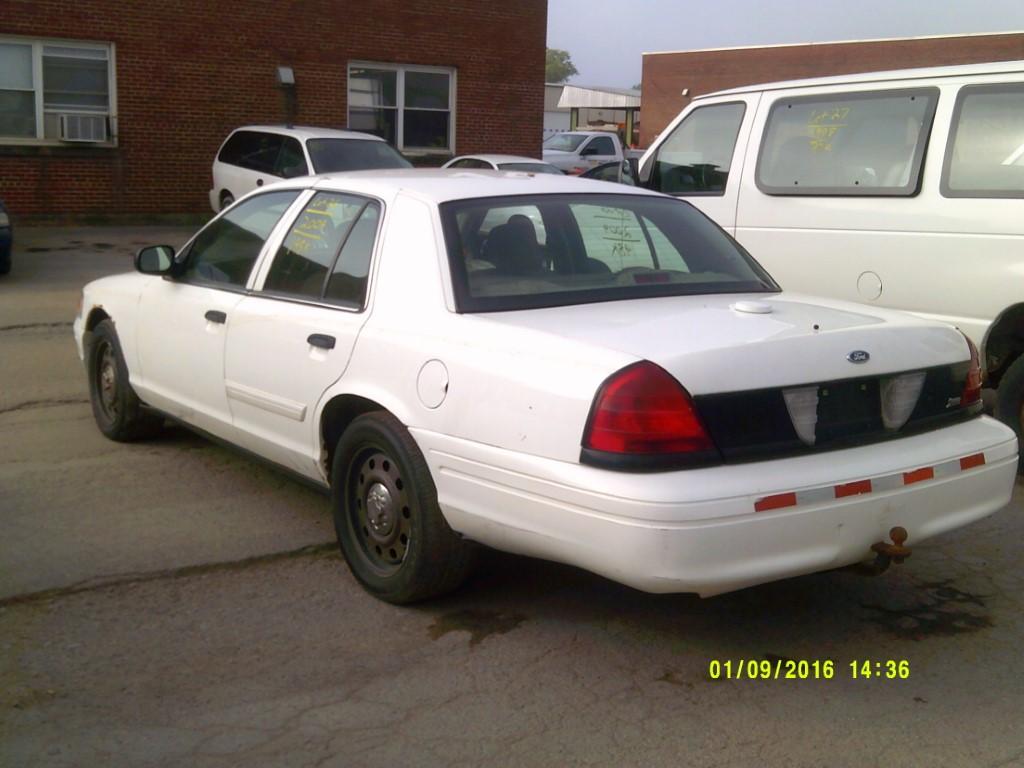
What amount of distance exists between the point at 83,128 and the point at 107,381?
13.1 metres

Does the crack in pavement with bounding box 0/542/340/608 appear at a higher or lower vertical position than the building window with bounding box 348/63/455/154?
lower

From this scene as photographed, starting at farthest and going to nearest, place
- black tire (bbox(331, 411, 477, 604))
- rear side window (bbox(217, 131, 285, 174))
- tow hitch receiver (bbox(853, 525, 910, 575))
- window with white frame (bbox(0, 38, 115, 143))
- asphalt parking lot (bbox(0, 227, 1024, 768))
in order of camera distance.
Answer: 1. window with white frame (bbox(0, 38, 115, 143))
2. rear side window (bbox(217, 131, 285, 174))
3. black tire (bbox(331, 411, 477, 604))
4. tow hitch receiver (bbox(853, 525, 910, 575))
5. asphalt parking lot (bbox(0, 227, 1024, 768))

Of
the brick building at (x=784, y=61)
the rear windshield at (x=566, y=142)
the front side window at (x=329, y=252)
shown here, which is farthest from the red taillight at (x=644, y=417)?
the brick building at (x=784, y=61)

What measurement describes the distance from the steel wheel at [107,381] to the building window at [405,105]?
48.2ft

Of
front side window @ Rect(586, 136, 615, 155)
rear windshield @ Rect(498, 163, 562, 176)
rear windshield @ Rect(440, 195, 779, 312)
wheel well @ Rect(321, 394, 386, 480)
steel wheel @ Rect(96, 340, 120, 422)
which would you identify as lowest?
steel wheel @ Rect(96, 340, 120, 422)

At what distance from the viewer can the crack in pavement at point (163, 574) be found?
4.55m

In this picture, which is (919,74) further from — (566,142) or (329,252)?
(566,142)

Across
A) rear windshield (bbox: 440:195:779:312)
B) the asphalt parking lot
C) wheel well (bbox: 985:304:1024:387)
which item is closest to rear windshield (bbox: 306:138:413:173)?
wheel well (bbox: 985:304:1024:387)

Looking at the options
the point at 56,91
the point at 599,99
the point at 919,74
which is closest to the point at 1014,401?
the point at 919,74

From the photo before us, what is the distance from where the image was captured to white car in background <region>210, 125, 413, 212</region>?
15969mm

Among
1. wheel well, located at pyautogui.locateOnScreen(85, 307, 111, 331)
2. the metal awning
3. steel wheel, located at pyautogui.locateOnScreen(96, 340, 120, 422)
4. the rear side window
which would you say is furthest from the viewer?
the metal awning

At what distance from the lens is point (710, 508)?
355 centimetres

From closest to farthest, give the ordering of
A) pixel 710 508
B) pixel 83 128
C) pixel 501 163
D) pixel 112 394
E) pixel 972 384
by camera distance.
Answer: pixel 710 508 < pixel 972 384 < pixel 112 394 < pixel 501 163 < pixel 83 128
